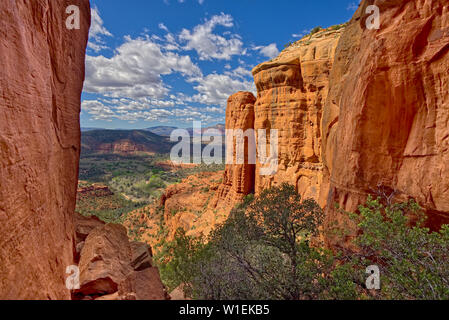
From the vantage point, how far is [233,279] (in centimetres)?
753

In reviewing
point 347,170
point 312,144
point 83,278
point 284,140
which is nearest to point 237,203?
point 284,140

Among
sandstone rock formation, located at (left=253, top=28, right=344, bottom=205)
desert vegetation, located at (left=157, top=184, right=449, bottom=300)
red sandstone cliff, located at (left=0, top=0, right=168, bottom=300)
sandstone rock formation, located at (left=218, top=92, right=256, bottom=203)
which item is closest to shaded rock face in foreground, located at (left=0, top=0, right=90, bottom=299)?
red sandstone cliff, located at (left=0, top=0, right=168, bottom=300)

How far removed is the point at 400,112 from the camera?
7.42m

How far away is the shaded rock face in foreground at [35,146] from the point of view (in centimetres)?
360

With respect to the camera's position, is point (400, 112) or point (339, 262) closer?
point (400, 112)

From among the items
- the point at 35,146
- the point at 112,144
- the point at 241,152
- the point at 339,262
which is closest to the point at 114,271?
the point at 35,146

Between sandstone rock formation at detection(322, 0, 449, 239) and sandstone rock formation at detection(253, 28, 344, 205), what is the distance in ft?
27.8

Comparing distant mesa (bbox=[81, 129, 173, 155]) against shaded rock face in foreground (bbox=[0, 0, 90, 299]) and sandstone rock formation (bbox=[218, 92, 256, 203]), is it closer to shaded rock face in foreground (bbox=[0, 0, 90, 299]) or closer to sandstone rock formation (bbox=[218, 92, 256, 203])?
sandstone rock formation (bbox=[218, 92, 256, 203])

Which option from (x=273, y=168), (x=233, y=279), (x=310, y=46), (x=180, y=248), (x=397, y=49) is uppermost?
(x=310, y=46)

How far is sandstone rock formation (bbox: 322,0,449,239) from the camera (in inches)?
249

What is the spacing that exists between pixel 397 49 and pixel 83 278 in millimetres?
12748

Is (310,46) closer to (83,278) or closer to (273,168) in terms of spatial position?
(273,168)

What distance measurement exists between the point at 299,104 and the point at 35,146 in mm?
19618

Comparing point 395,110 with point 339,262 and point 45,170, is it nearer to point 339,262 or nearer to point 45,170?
point 339,262
